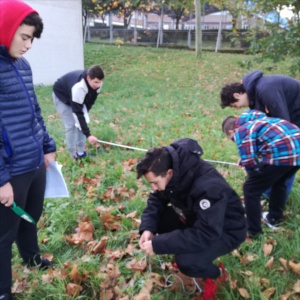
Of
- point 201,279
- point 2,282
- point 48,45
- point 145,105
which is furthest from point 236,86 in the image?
point 48,45

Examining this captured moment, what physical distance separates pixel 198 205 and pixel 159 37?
23.0 m

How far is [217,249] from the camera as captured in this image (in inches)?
79.2

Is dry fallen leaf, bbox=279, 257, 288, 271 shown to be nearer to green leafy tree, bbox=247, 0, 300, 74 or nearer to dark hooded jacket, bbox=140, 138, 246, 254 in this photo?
dark hooded jacket, bbox=140, 138, 246, 254

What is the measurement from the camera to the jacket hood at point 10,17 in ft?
5.06

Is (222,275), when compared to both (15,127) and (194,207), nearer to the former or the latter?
(194,207)

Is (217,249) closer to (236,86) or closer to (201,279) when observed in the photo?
(201,279)

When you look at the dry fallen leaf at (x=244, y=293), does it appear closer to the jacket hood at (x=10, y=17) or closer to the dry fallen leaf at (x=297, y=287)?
the dry fallen leaf at (x=297, y=287)

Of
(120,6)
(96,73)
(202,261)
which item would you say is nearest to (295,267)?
(202,261)

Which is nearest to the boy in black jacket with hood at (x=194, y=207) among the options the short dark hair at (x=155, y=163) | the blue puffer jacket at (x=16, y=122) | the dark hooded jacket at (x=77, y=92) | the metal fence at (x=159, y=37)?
the short dark hair at (x=155, y=163)

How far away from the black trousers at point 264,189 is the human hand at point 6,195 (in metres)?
1.77

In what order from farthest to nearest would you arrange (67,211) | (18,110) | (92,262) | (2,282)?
(67,211) < (92,262) < (2,282) < (18,110)

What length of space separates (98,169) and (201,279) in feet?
7.43

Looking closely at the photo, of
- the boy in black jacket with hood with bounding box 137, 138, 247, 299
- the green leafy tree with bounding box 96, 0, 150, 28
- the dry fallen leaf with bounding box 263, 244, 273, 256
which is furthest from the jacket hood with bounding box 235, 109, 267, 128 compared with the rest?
the green leafy tree with bounding box 96, 0, 150, 28

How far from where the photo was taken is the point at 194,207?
1.89 meters
